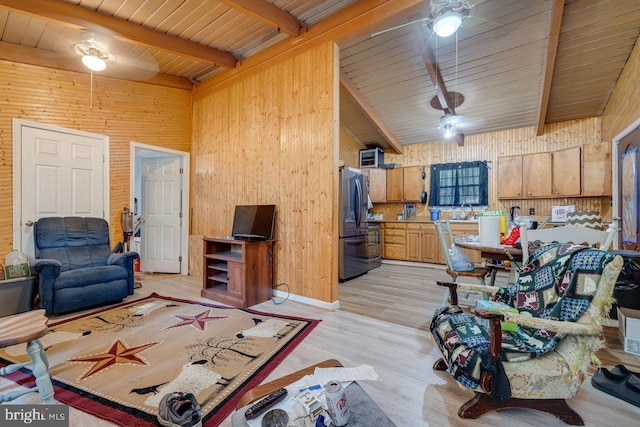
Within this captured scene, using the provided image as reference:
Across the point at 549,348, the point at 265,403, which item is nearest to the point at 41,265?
the point at 265,403

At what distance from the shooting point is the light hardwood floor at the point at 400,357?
148cm

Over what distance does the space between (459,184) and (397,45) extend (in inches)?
130

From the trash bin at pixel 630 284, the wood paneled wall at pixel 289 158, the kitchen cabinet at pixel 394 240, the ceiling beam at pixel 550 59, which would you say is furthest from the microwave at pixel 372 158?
the trash bin at pixel 630 284

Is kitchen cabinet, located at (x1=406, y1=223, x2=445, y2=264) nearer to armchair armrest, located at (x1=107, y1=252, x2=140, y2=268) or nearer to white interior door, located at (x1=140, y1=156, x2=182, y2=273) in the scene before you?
white interior door, located at (x1=140, y1=156, x2=182, y2=273)

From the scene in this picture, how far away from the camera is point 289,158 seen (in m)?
3.53

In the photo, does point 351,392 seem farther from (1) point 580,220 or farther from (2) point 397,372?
(1) point 580,220

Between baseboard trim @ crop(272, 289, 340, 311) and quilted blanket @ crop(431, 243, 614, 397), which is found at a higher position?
quilted blanket @ crop(431, 243, 614, 397)

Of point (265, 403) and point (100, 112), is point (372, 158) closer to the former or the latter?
point (100, 112)

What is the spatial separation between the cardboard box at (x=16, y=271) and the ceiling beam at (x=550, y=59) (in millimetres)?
6340

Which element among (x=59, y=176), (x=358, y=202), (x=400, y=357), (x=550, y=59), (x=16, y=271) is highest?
(x=550, y=59)

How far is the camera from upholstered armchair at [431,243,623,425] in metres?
1.31

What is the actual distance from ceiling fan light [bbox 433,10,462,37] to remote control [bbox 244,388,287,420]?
3.04 meters

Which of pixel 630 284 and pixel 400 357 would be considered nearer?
pixel 400 357

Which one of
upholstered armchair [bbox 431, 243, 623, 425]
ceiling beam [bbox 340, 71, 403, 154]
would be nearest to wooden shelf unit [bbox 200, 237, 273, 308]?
upholstered armchair [bbox 431, 243, 623, 425]
